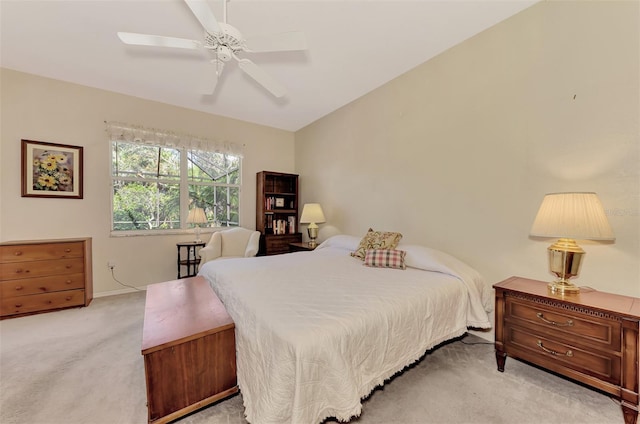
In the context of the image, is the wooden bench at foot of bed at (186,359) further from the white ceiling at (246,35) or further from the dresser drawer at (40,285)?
the dresser drawer at (40,285)

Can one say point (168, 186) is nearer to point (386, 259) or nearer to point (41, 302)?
point (41, 302)

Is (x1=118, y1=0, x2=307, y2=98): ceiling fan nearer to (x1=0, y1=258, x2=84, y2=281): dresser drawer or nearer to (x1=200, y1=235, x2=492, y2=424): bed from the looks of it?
(x1=200, y1=235, x2=492, y2=424): bed

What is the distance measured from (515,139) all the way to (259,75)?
7.31ft

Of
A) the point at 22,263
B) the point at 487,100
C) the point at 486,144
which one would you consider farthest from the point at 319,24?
the point at 22,263

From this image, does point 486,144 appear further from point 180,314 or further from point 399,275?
point 180,314

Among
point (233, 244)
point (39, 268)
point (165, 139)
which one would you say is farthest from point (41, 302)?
point (165, 139)

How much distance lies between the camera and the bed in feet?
3.79

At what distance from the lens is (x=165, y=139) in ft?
12.5

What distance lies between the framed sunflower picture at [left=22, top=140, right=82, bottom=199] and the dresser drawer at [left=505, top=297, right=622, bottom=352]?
4882 mm

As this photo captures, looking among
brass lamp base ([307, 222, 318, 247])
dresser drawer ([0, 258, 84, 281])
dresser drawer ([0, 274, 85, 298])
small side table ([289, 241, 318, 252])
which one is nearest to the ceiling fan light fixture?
brass lamp base ([307, 222, 318, 247])

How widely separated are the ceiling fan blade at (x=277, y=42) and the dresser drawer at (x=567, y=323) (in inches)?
90.8

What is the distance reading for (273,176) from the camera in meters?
4.78

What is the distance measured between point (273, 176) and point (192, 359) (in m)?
3.67

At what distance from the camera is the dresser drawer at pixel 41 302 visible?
107 inches
